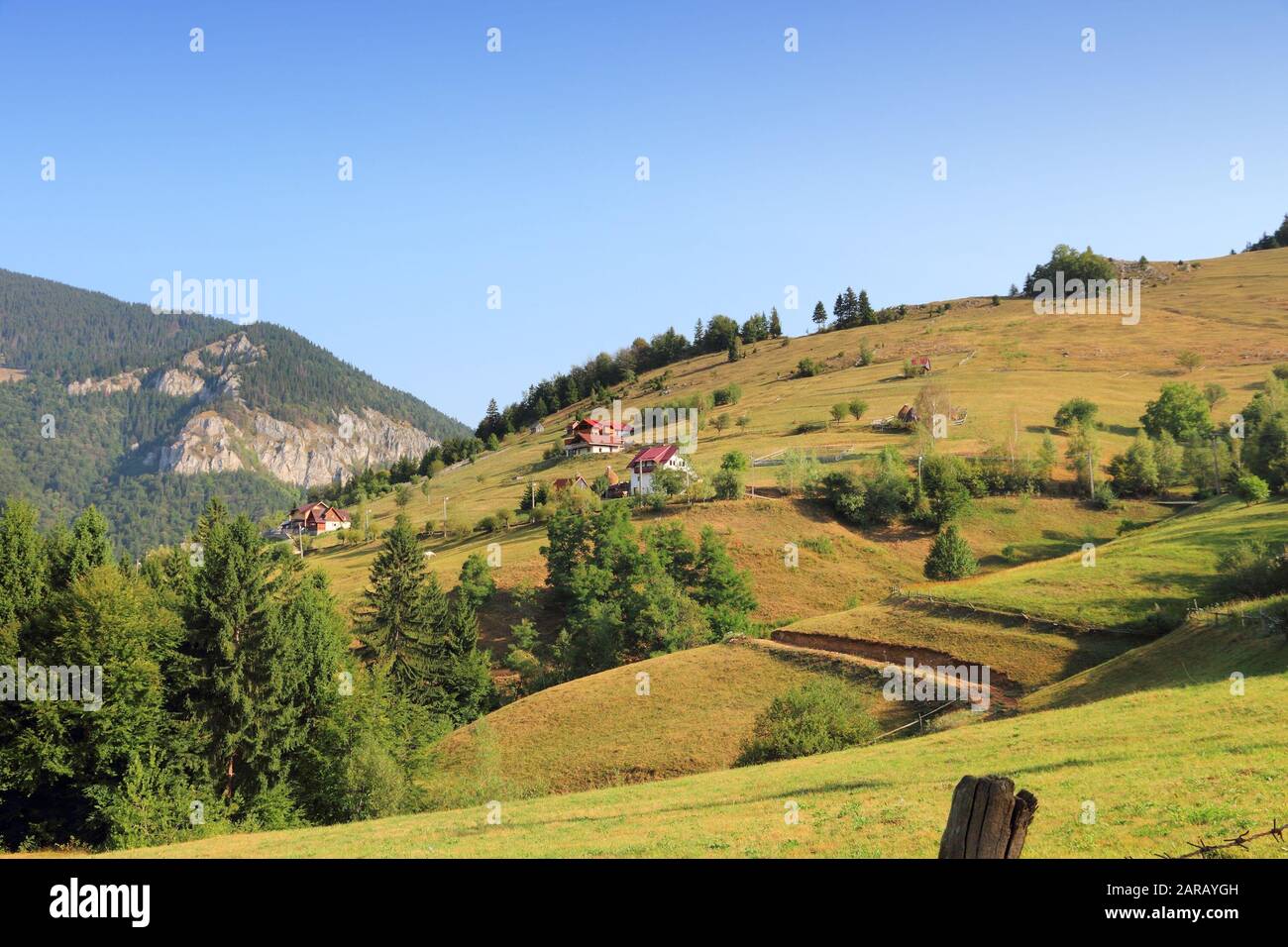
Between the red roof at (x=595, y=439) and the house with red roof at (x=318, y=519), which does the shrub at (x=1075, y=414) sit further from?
the house with red roof at (x=318, y=519)

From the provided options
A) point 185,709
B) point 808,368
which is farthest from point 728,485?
point 808,368

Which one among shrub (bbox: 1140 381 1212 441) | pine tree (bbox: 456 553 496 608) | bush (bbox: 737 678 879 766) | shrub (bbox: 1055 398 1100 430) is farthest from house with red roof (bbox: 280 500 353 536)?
bush (bbox: 737 678 879 766)

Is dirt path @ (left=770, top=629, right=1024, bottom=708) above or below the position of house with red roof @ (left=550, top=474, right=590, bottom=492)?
below

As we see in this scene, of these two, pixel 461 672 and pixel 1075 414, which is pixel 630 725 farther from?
pixel 1075 414

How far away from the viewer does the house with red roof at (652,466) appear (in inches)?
4154

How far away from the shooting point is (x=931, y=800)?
75.1 feet

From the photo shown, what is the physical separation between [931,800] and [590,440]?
12915 cm

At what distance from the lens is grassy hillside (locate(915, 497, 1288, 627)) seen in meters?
54.0

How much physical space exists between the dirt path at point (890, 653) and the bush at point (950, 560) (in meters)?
20.0

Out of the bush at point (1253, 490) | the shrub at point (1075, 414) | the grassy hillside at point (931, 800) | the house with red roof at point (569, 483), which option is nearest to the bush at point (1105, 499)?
the bush at point (1253, 490)

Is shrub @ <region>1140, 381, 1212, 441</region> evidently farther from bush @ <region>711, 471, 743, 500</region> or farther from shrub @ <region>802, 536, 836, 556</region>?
bush @ <region>711, 471, 743, 500</region>

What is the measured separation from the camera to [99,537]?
49219 mm

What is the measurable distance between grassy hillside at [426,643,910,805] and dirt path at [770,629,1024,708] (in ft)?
7.68
